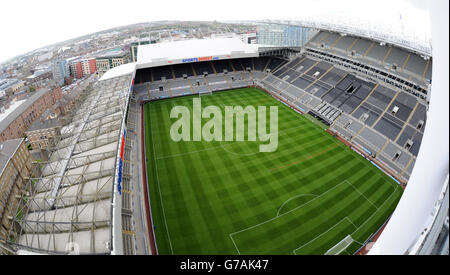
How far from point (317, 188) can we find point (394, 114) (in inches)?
725

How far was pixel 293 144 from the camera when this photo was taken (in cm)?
3039

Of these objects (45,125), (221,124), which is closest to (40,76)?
(45,125)

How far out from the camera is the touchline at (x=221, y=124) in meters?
31.6

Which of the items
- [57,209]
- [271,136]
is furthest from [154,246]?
[271,136]

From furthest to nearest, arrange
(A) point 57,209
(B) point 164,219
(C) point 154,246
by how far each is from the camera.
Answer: (B) point 164,219 < (C) point 154,246 < (A) point 57,209

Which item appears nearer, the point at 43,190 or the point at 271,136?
the point at 43,190

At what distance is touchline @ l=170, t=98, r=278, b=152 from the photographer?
31.6 m

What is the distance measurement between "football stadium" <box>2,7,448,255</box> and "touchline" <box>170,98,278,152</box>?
0.42 meters

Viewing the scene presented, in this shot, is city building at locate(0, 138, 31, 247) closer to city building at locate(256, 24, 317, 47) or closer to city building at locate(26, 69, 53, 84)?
city building at locate(256, 24, 317, 47)

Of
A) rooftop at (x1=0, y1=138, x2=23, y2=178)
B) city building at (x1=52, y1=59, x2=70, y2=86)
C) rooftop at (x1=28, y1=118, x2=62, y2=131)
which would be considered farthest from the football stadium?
city building at (x1=52, y1=59, x2=70, y2=86)

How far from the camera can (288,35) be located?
1989 inches

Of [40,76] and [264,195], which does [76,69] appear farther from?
[264,195]

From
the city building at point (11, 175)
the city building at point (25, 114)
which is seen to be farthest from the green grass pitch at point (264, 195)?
the city building at point (25, 114)

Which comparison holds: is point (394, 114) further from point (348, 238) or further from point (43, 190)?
point (43, 190)
